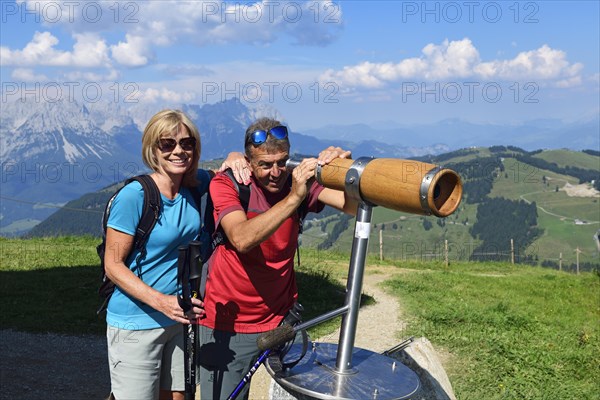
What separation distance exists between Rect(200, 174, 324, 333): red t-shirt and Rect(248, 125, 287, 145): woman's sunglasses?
252mm

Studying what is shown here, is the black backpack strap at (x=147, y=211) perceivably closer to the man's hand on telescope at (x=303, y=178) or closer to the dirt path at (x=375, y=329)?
the man's hand on telescope at (x=303, y=178)

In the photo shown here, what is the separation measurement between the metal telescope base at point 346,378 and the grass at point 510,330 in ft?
16.7

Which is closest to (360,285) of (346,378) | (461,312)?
(346,378)

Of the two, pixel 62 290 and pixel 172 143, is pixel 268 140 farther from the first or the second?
pixel 62 290

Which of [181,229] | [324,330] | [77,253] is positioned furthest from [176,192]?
[77,253]

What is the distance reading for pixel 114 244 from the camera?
324 cm

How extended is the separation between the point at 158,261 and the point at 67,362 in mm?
6696

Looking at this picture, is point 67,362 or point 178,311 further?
point 67,362

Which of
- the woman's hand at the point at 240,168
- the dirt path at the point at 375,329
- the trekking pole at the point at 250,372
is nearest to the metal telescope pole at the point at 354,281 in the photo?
the trekking pole at the point at 250,372

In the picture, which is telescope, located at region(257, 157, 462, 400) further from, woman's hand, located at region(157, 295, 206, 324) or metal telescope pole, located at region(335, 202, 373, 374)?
woman's hand, located at region(157, 295, 206, 324)

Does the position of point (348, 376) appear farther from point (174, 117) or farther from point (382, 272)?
point (382, 272)

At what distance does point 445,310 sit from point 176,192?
28.4ft

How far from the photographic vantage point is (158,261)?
3398 millimetres

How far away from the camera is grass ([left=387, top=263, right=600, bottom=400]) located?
25.5ft
